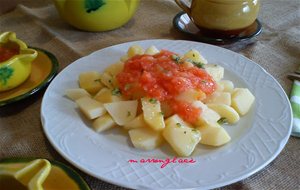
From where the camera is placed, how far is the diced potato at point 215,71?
1220 millimetres

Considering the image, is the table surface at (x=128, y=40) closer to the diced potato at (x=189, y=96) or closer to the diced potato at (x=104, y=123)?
the diced potato at (x=104, y=123)

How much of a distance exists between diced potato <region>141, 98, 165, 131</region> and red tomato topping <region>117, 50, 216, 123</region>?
0.03m

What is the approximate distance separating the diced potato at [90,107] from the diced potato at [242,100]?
0.42 meters

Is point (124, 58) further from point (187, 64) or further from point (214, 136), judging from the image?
point (214, 136)

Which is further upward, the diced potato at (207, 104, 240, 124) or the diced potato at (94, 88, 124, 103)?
the diced potato at (94, 88, 124, 103)

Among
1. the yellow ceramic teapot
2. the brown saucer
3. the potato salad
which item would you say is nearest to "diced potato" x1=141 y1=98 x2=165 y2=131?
the potato salad

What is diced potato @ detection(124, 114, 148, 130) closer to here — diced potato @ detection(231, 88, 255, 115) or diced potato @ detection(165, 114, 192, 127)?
diced potato @ detection(165, 114, 192, 127)

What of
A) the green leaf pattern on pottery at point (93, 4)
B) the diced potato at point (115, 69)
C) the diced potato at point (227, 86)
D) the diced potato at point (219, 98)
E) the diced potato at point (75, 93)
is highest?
the green leaf pattern on pottery at point (93, 4)

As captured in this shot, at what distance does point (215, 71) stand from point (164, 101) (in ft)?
0.87

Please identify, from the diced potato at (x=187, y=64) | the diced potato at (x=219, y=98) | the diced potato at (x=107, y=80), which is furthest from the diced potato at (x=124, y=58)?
the diced potato at (x=219, y=98)

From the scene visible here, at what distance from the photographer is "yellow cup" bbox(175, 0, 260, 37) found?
4.79 feet

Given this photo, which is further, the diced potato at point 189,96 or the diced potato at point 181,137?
the diced potato at point 189,96

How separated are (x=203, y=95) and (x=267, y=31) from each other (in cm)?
85

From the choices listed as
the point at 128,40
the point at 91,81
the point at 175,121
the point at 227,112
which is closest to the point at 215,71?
the point at 227,112
